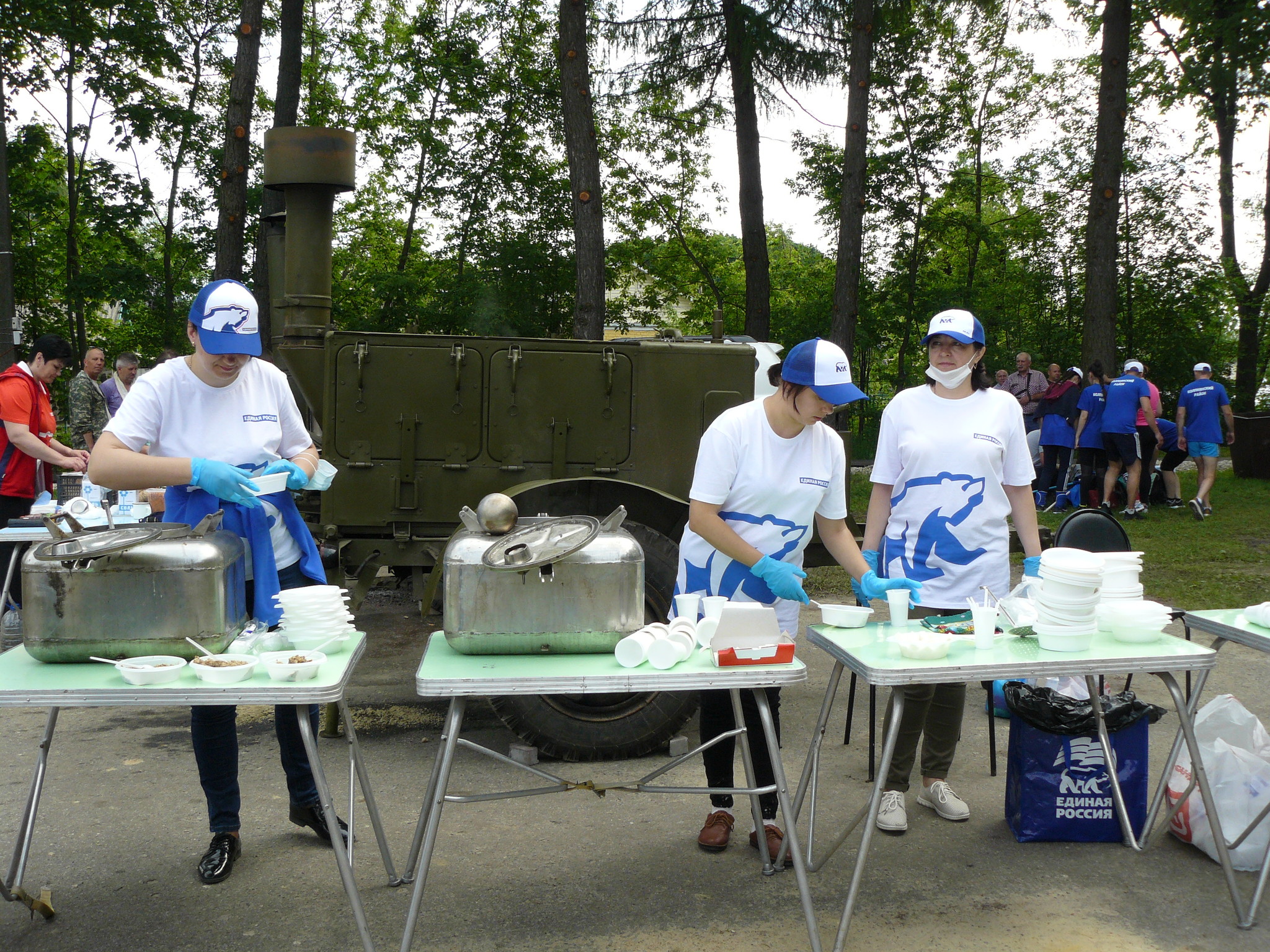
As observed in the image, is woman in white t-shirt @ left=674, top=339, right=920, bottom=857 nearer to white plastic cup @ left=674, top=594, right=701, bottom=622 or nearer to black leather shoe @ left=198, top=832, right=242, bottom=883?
white plastic cup @ left=674, top=594, right=701, bottom=622

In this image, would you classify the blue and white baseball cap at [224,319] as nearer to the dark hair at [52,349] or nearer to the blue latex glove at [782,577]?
the blue latex glove at [782,577]

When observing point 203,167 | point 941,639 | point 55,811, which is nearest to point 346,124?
point 203,167

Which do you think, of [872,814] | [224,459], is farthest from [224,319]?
[872,814]

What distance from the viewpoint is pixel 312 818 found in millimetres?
3574

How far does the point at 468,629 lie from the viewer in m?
2.73

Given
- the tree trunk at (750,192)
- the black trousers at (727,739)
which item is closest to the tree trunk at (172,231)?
the tree trunk at (750,192)

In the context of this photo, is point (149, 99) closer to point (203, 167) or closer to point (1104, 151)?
point (203, 167)

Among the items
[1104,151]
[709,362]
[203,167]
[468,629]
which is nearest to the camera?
[468,629]

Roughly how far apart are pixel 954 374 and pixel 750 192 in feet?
37.1

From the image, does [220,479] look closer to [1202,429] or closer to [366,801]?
[366,801]

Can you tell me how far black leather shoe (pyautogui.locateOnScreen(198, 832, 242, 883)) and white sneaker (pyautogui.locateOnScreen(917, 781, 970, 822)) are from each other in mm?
2553

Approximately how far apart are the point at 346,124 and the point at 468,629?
21.6 meters

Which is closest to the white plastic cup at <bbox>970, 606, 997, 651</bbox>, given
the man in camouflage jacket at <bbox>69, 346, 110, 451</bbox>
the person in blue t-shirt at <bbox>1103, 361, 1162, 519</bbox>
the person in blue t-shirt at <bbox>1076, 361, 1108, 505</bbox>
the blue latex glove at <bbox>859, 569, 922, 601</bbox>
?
the blue latex glove at <bbox>859, 569, 922, 601</bbox>

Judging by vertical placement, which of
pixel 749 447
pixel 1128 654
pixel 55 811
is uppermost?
pixel 749 447
